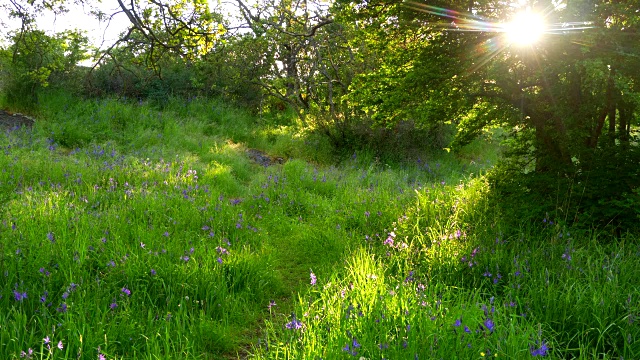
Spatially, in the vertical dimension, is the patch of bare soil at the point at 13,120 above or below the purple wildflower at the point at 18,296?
above

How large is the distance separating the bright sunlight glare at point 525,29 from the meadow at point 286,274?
1925 mm

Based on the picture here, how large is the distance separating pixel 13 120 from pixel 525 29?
12.7 meters

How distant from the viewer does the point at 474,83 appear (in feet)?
17.4

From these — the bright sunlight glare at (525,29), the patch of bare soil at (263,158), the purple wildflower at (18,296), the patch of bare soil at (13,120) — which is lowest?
the patch of bare soil at (263,158)

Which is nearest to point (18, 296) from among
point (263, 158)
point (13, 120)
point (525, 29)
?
point (525, 29)

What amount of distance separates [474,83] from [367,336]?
12.8ft

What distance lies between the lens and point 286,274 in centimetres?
430

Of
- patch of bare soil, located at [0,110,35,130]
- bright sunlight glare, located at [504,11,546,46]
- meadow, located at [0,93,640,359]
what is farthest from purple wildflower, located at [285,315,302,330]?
patch of bare soil, located at [0,110,35,130]

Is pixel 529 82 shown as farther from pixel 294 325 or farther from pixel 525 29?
pixel 294 325

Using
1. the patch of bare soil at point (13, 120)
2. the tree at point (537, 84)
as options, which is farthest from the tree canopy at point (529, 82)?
the patch of bare soil at point (13, 120)

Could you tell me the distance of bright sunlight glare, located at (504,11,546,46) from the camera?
4.27 meters

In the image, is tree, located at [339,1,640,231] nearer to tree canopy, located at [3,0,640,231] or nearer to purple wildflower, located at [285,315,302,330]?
tree canopy, located at [3,0,640,231]

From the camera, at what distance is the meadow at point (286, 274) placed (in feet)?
8.30

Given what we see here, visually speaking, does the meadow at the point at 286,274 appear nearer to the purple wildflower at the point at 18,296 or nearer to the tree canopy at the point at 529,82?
the purple wildflower at the point at 18,296
